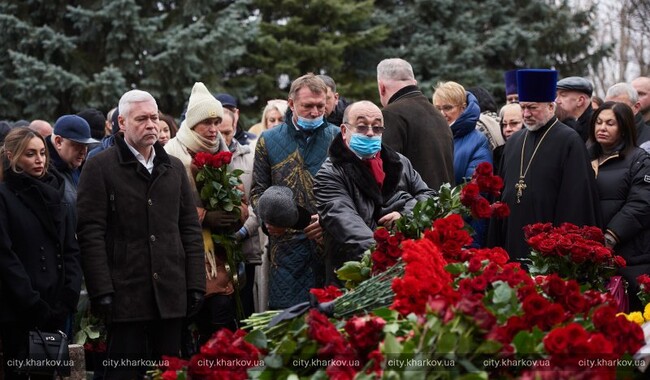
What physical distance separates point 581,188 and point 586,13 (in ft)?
53.5

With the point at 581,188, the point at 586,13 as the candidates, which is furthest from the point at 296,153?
the point at 586,13

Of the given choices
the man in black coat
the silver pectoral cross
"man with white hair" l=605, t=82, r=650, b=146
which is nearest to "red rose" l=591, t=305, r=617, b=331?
the silver pectoral cross

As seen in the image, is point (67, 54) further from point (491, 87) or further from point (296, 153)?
point (296, 153)

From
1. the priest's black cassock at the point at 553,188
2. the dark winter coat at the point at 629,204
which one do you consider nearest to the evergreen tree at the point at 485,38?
the dark winter coat at the point at 629,204

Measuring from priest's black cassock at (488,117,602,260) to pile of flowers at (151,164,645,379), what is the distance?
133 inches

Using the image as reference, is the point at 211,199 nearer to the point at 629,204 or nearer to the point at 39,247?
the point at 39,247

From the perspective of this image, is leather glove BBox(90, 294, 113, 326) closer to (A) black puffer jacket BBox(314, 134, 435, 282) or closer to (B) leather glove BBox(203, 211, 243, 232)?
(B) leather glove BBox(203, 211, 243, 232)

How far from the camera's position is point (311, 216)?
7.41 meters

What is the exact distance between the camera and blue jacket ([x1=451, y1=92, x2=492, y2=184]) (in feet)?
30.1

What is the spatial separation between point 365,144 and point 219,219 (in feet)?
5.01

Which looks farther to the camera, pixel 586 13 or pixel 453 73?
pixel 586 13

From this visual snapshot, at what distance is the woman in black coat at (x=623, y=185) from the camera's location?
8102 millimetres

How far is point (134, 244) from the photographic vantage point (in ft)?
22.0

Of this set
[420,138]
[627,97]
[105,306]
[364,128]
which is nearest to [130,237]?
[105,306]
